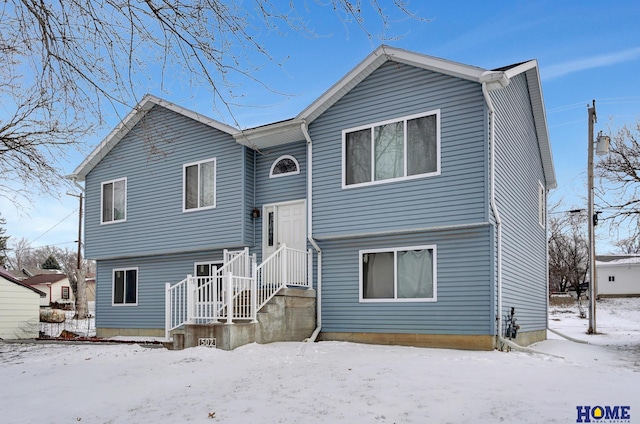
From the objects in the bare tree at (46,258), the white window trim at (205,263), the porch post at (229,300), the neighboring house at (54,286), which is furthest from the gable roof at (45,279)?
the porch post at (229,300)

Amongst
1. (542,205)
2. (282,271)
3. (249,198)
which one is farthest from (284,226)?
(542,205)

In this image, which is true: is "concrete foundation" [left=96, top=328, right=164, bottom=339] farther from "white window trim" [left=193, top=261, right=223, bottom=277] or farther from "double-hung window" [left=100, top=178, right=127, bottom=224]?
"double-hung window" [left=100, top=178, right=127, bottom=224]

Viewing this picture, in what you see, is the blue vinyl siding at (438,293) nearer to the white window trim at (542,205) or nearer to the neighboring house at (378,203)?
the neighboring house at (378,203)

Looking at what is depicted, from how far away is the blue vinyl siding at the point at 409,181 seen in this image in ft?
37.9

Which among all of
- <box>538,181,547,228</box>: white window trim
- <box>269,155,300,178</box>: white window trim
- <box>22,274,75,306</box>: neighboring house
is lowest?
<box>22,274,75,306</box>: neighboring house

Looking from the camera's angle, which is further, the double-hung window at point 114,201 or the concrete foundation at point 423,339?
the double-hung window at point 114,201

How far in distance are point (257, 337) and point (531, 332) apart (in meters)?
7.38

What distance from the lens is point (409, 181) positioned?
40.1 ft

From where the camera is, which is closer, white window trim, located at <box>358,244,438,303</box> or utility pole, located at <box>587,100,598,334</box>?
A: white window trim, located at <box>358,244,438,303</box>

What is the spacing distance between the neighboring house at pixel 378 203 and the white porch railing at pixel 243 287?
0.08 meters

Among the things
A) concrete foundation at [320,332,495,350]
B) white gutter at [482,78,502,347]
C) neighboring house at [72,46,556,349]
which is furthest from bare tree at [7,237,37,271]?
white gutter at [482,78,502,347]

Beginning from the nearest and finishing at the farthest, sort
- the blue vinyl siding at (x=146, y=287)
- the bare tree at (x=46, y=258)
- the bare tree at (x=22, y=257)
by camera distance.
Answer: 1. the blue vinyl siding at (x=146, y=287)
2. the bare tree at (x=46, y=258)
3. the bare tree at (x=22, y=257)

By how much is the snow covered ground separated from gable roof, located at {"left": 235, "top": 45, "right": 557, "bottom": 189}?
4059mm

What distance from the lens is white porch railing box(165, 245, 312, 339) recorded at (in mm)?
11703
